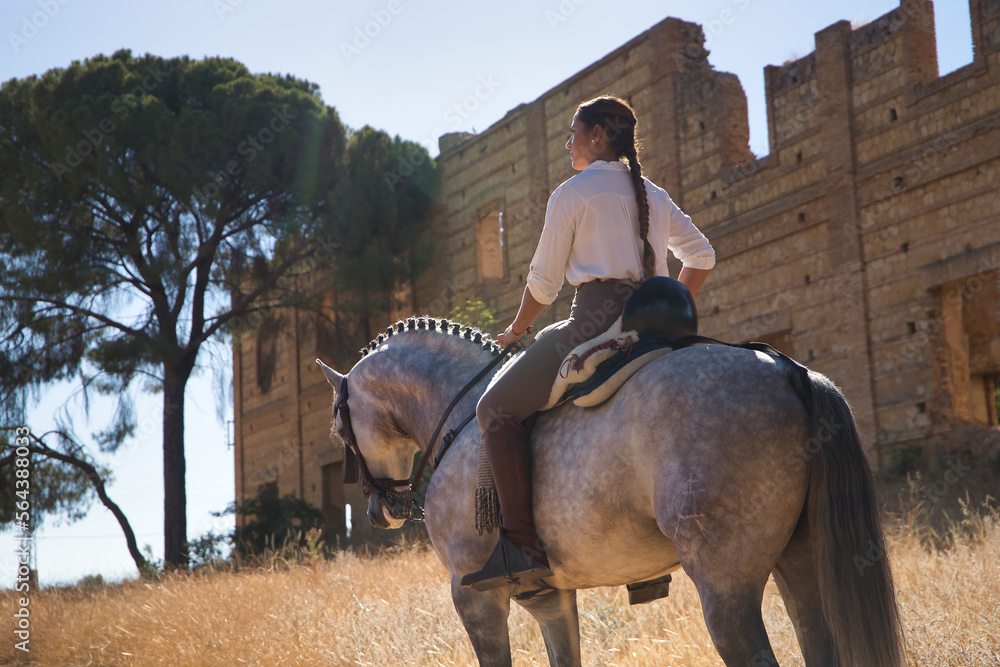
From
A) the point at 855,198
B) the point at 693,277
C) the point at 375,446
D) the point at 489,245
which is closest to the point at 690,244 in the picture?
the point at 693,277

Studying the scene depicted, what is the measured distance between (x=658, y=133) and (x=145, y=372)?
39.2ft

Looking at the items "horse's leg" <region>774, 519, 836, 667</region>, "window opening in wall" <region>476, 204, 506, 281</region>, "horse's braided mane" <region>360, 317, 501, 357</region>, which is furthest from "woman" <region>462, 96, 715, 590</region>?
"window opening in wall" <region>476, 204, 506, 281</region>

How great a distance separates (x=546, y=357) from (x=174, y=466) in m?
17.9

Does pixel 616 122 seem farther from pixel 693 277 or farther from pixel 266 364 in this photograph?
pixel 266 364

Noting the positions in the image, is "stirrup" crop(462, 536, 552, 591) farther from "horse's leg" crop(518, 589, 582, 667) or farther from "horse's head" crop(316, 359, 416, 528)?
"horse's head" crop(316, 359, 416, 528)

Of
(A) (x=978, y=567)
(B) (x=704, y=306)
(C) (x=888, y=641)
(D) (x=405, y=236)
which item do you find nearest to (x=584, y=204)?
(C) (x=888, y=641)

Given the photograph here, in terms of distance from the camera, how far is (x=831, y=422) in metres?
2.84

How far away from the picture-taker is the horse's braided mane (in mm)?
4320

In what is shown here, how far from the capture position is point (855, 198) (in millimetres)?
14406

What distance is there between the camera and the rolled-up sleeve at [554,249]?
3533mm

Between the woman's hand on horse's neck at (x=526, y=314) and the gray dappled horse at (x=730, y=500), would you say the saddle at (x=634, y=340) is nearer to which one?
the gray dappled horse at (x=730, y=500)

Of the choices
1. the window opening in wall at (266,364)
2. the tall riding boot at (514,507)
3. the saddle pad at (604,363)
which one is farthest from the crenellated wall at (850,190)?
the window opening in wall at (266,364)

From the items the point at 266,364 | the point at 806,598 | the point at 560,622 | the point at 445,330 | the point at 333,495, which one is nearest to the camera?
the point at 806,598

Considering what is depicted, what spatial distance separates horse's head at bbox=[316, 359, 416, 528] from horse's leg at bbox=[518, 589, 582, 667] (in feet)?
2.92
